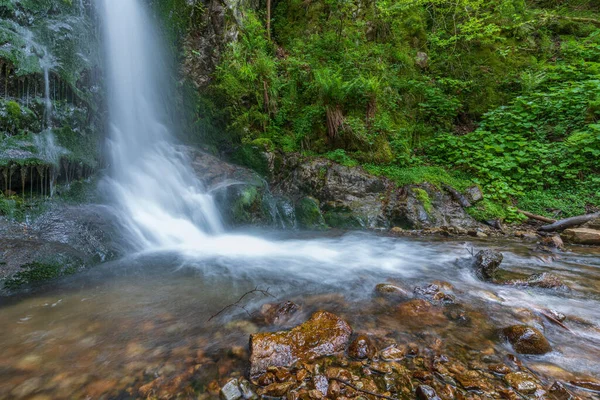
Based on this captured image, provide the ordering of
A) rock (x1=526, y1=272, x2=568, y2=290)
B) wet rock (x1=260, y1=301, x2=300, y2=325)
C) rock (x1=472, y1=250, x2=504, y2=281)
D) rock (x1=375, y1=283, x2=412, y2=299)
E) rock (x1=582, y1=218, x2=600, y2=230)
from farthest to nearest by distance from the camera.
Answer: rock (x1=582, y1=218, x2=600, y2=230) → rock (x1=472, y1=250, x2=504, y2=281) → rock (x1=526, y1=272, x2=568, y2=290) → rock (x1=375, y1=283, x2=412, y2=299) → wet rock (x1=260, y1=301, x2=300, y2=325)

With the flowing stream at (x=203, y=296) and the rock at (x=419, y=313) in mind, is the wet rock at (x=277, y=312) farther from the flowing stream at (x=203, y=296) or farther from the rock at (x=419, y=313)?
the rock at (x=419, y=313)

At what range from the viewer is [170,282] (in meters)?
3.73

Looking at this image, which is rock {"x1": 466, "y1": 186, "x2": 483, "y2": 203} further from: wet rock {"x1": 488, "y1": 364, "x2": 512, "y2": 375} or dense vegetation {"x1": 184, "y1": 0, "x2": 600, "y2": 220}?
wet rock {"x1": 488, "y1": 364, "x2": 512, "y2": 375}

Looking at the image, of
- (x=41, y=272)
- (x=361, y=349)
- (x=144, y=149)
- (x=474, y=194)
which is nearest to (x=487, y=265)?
(x=361, y=349)

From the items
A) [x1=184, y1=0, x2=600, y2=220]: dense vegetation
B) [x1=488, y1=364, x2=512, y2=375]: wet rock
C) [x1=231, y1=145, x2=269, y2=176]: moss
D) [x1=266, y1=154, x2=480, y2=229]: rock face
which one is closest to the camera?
[x1=488, y1=364, x2=512, y2=375]: wet rock

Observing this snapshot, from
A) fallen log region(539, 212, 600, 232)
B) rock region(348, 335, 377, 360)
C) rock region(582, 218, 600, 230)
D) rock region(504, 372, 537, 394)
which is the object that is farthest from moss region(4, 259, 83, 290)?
rock region(582, 218, 600, 230)

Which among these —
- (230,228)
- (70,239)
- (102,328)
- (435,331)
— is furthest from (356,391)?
(230,228)

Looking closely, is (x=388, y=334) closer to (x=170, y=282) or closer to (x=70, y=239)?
(x=170, y=282)

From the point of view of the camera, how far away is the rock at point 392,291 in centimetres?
312

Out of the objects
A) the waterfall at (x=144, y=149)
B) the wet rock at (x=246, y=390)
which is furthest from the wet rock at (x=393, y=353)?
the waterfall at (x=144, y=149)

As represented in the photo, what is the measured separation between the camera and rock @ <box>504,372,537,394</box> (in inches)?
66.3

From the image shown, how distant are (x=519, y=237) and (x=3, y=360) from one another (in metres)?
7.78

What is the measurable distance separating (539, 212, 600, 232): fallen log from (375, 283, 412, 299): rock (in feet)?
16.4

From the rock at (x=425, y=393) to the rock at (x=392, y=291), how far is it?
1435mm
